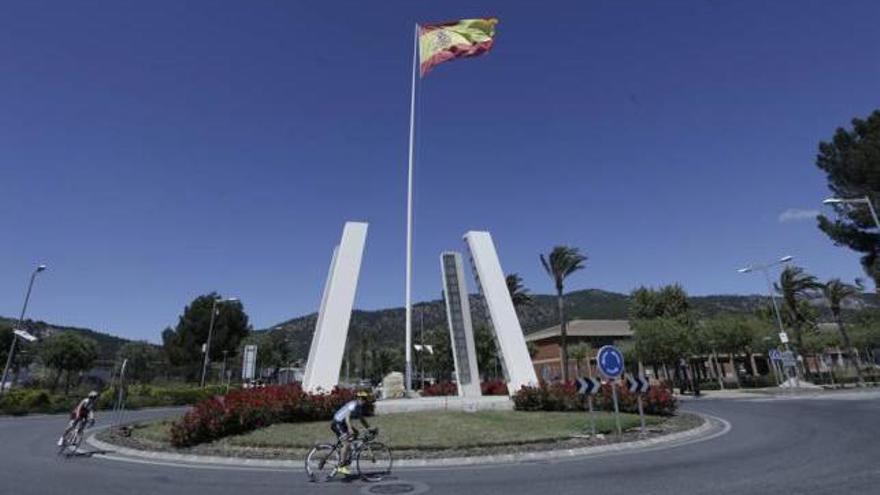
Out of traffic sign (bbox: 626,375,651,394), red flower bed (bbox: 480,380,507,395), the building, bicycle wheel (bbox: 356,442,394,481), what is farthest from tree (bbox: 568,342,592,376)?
bicycle wheel (bbox: 356,442,394,481)

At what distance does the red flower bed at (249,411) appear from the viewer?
16.3m

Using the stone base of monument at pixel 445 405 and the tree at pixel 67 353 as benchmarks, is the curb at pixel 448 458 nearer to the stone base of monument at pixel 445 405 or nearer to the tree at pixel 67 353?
the stone base of monument at pixel 445 405

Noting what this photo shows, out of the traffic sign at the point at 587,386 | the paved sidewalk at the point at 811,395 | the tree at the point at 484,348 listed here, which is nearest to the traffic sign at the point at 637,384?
the traffic sign at the point at 587,386

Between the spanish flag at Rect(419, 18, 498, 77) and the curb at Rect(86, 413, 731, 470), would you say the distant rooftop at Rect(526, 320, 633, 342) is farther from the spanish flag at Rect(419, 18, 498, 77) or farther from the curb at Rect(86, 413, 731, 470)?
the curb at Rect(86, 413, 731, 470)

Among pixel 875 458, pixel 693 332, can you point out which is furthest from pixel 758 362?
pixel 875 458

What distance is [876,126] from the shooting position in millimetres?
38375

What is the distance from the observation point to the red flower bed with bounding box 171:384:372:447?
16312 millimetres

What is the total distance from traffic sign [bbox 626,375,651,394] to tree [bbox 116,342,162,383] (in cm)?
7051

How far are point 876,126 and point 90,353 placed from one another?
8063cm

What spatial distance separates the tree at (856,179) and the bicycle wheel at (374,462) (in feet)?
129

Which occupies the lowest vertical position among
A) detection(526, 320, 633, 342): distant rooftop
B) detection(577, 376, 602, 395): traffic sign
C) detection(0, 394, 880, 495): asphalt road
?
detection(0, 394, 880, 495): asphalt road

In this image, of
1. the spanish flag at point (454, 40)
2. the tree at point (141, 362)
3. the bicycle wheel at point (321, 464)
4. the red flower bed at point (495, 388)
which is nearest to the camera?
the bicycle wheel at point (321, 464)

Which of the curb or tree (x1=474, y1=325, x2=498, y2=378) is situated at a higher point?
tree (x1=474, y1=325, x2=498, y2=378)

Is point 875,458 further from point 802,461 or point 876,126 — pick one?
point 876,126
